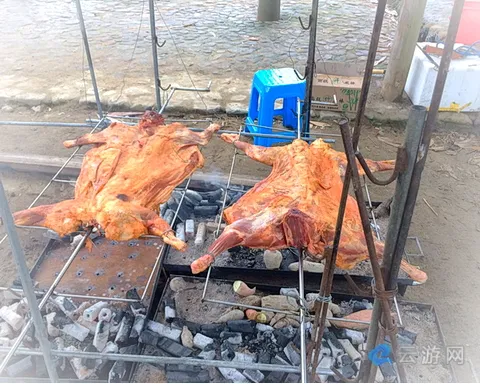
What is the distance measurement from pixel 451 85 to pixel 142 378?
20.9 feet

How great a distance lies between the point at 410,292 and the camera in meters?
4.15

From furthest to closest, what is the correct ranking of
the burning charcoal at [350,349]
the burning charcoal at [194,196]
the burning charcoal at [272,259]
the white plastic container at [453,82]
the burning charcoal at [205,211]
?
the white plastic container at [453,82], the burning charcoal at [194,196], the burning charcoal at [205,211], the burning charcoal at [272,259], the burning charcoal at [350,349]

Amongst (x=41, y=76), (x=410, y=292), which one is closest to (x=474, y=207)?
(x=410, y=292)

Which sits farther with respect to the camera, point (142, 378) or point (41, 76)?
point (41, 76)

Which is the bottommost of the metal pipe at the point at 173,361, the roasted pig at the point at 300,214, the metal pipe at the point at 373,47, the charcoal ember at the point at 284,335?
the charcoal ember at the point at 284,335

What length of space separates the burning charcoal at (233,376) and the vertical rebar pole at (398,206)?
1.33 metres

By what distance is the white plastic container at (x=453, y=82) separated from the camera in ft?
22.1

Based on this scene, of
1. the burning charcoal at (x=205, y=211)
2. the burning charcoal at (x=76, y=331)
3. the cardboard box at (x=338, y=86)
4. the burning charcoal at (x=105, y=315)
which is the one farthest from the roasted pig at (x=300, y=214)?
the cardboard box at (x=338, y=86)

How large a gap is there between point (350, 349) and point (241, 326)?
895 millimetres

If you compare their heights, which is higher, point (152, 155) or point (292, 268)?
point (152, 155)

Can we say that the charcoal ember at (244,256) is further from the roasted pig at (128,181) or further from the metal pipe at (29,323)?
the metal pipe at (29,323)

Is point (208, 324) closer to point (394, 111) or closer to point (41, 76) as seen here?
point (394, 111)

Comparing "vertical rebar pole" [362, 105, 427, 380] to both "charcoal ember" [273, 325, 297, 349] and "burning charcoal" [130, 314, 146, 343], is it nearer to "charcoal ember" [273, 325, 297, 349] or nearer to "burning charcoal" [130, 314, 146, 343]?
"charcoal ember" [273, 325, 297, 349]

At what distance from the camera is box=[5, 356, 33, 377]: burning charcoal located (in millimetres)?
3199
